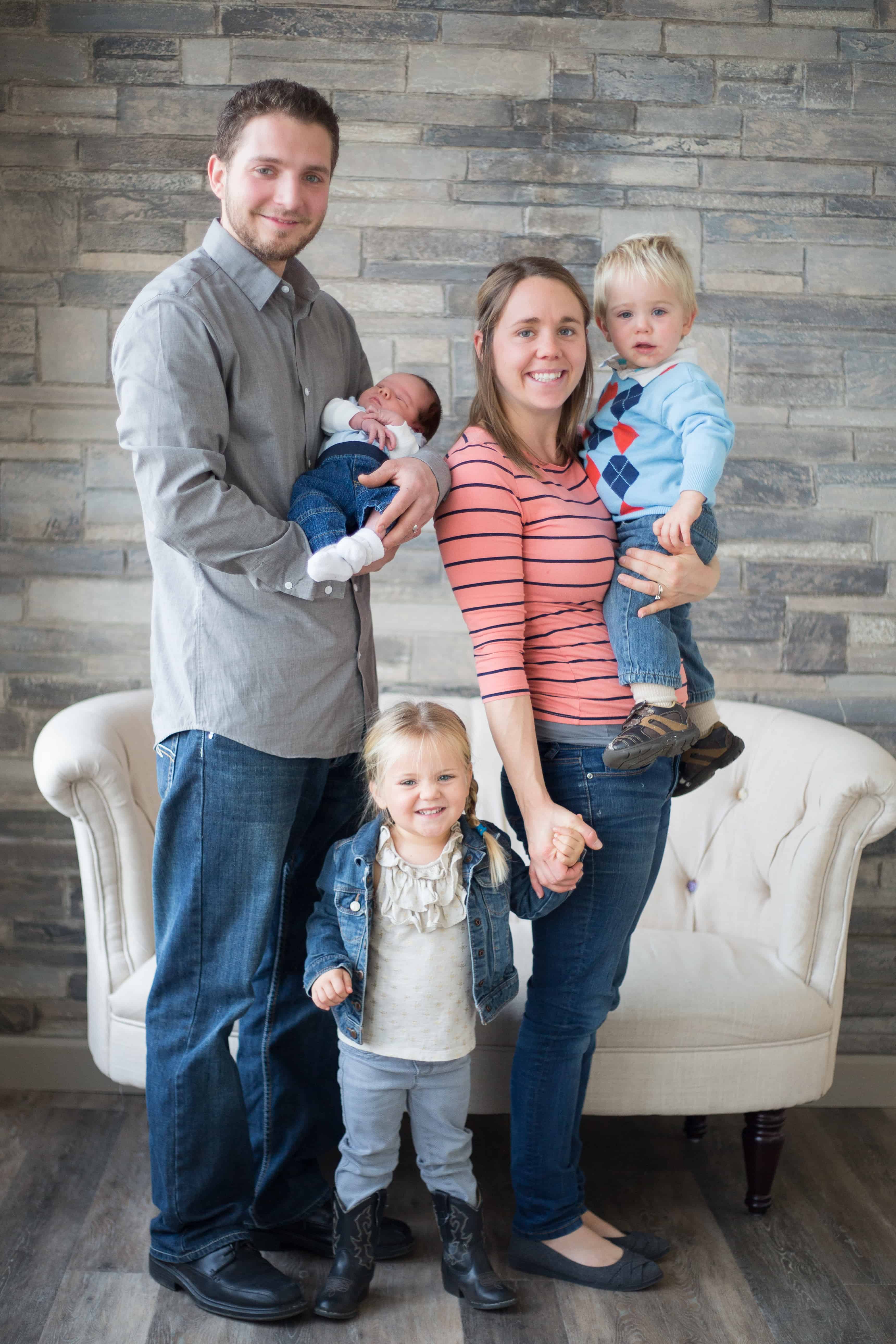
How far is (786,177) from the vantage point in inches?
93.4

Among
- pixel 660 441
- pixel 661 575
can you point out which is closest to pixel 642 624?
pixel 661 575

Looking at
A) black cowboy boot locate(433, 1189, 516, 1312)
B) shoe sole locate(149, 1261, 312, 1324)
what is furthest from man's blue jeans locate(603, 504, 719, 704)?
shoe sole locate(149, 1261, 312, 1324)

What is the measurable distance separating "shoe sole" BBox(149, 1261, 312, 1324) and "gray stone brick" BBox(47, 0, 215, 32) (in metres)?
2.41

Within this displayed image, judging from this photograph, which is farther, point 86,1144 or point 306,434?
point 86,1144

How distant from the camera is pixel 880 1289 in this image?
5.78 feet

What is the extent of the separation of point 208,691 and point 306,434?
0.40 metres

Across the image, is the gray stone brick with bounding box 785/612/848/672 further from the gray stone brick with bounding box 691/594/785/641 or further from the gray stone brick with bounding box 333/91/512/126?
the gray stone brick with bounding box 333/91/512/126

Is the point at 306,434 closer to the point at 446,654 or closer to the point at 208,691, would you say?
the point at 208,691

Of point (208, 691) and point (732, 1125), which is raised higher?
point (208, 691)

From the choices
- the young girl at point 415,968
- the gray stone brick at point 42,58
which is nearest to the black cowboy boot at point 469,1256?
the young girl at point 415,968

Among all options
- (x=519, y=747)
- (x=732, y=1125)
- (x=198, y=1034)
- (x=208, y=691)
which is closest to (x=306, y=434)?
(x=208, y=691)

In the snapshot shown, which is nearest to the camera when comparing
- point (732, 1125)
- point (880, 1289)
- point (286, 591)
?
point (286, 591)

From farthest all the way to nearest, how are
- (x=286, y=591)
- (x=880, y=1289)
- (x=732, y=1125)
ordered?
1. (x=732, y=1125)
2. (x=880, y=1289)
3. (x=286, y=591)

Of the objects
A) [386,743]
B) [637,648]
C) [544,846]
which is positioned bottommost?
[544,846]
